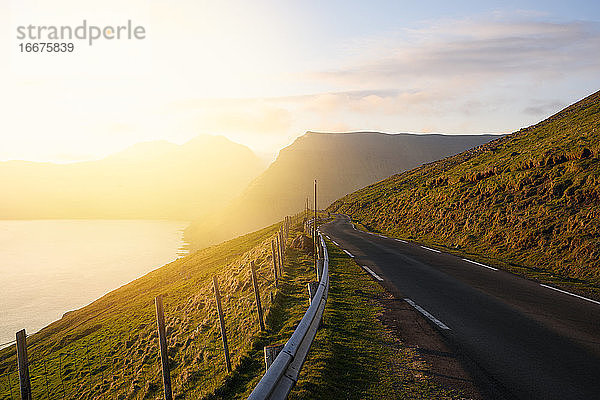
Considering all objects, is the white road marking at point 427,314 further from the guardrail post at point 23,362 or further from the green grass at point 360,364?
the guardrail post at point 23,362

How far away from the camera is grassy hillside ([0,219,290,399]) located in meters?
14.5

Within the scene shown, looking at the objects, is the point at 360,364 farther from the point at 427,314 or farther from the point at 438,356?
the point at 427,314

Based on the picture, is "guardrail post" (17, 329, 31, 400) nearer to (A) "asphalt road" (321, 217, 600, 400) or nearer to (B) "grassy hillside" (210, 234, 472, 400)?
(B) "grassy hillside" (210, 234, 472, 400)

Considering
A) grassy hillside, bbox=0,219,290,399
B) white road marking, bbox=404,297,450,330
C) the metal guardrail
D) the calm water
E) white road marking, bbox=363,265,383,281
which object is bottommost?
the calm water

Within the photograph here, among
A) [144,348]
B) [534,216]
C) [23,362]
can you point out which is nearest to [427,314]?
[23,362]

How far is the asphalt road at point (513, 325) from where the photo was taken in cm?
587

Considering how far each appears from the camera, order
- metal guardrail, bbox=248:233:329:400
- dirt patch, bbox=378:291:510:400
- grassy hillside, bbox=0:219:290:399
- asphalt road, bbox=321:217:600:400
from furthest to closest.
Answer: grassy hillside, bbox=0:219:290:399 < asphalt road, bbox=321:217:600:400 < dirt patch, bbox=378:291:510:400 < metal guardrail, bbox=248:233:329:400

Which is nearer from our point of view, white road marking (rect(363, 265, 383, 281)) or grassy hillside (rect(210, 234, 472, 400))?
grassy hillside (rect(210, 234, 472, 400))

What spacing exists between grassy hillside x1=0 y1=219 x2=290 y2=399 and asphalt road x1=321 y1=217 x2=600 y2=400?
5.41m

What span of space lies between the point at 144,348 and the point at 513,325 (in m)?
21.2

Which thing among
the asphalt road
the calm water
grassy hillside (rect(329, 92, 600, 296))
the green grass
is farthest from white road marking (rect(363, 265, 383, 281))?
the calm water

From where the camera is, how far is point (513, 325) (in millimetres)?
8711

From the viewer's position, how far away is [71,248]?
15238 centimetres

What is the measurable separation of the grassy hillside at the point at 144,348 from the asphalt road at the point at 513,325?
5410mm
